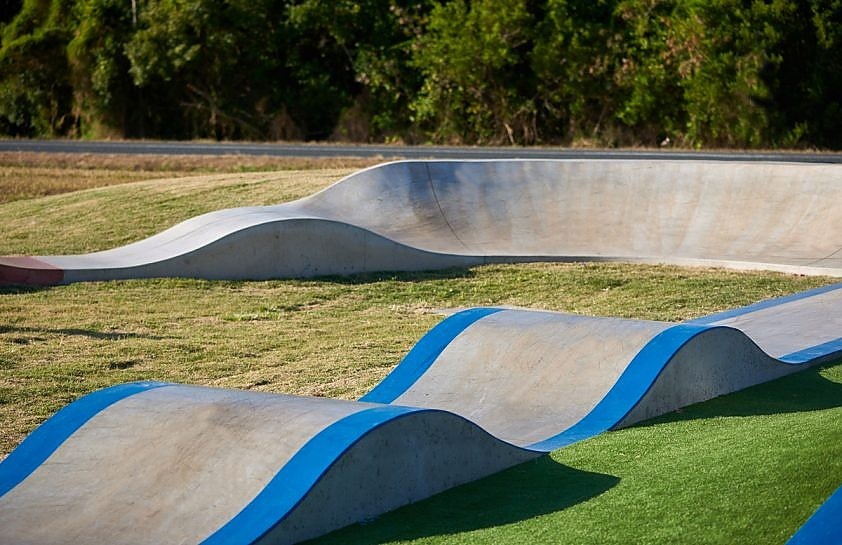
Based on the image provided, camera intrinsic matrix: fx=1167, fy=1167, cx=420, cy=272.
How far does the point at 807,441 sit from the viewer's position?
5.19 meters

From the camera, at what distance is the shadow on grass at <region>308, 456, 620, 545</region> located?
4547 mm

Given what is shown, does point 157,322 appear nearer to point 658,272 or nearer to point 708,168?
point 658,272

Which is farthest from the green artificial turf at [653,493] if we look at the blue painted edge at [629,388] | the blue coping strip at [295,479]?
the blue coping strip at [295,479]

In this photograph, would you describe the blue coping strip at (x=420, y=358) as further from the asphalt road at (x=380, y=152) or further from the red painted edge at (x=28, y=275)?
the asphalt road at (x=380, y=152)

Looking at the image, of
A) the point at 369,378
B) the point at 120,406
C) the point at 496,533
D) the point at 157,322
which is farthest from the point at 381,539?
the point at 157,322

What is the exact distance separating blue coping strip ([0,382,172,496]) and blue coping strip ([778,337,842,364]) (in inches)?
159

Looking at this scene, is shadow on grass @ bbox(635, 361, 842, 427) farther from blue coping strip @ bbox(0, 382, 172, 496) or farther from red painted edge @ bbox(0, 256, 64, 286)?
red painted edge @ bbox(0, 256, 64, 286)

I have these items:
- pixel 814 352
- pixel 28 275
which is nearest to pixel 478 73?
pixel 28 275

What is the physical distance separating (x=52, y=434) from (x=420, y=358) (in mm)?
2443

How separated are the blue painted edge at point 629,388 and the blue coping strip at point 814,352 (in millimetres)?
1055

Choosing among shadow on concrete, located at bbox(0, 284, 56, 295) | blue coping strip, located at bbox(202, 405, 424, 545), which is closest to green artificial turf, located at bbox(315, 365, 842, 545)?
blue coping strip, located at bbox(202, 405, 424, 545)

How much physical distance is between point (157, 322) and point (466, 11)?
2159cm

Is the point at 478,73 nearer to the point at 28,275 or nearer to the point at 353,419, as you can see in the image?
the point at 28,275

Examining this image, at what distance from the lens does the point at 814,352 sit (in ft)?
25.3
